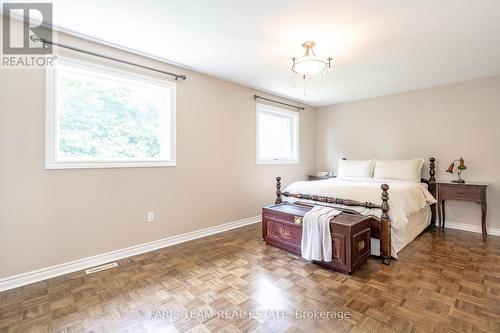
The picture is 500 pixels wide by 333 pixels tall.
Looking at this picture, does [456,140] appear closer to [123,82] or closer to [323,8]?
[323,8]

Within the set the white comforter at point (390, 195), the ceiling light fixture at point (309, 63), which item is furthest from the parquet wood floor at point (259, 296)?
the ceiling light fixture at point (309, 63)

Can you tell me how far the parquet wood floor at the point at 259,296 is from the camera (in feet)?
5.28

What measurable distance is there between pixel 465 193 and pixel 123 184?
4.58m

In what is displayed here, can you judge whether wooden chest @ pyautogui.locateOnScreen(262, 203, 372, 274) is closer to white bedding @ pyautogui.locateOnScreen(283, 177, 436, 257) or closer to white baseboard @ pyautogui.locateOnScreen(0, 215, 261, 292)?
white bedding @ pyautogui.locateOnScreen(283, 177, 436, 257)

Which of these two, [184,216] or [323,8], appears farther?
[184,216]

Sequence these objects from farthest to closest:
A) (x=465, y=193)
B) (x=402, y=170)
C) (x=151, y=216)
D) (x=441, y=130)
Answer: (x=441, y=130)
(x=402, y=170)
(x=465, y=193)
(x=151, y=216)

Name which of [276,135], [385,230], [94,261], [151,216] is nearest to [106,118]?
[151,216]

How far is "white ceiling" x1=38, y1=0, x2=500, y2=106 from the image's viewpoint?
1.95 meters

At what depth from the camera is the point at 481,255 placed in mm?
2730

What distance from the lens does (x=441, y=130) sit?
3947 millimetres

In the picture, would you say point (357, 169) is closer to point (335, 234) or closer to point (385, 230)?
point (385, 230)

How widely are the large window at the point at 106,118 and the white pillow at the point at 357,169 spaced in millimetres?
3059

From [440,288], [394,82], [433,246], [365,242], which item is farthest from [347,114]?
[440,288]

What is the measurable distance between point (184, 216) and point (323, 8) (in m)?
2.80
